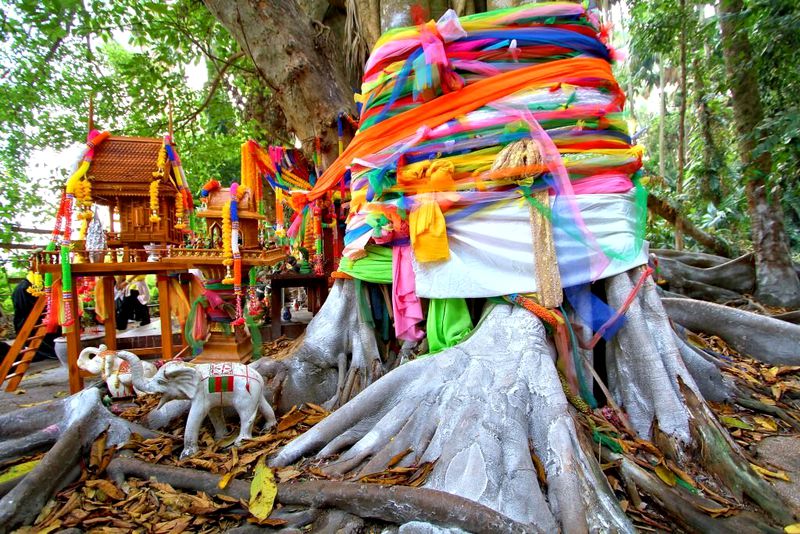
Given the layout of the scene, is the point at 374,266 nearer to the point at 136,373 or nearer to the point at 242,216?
the point at 242,216

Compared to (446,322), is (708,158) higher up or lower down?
higher up

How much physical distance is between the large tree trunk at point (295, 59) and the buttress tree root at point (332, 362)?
2241mm

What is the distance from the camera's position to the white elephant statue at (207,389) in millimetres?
2818

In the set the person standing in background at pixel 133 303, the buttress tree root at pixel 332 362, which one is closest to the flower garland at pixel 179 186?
the buttress tree root at pixel 332 362

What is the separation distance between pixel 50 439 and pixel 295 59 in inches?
161

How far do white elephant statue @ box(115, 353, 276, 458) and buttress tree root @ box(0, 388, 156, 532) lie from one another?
1.00 feet

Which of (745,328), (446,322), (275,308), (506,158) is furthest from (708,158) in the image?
(275,308)

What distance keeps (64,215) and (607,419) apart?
489 cm

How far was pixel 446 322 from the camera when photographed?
3.05 metres

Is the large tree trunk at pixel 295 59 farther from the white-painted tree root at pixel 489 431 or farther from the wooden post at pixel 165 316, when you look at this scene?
the white-painted tree root at pixel 489 431

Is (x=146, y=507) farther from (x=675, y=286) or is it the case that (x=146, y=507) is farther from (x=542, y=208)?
(x=675, y=286)

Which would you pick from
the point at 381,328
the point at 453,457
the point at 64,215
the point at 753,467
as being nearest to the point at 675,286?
the point at 753,467

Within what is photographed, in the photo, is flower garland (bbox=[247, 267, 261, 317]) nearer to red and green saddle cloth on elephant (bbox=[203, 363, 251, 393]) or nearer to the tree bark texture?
red and green saddle cloth on elephant (bbox=[203, 363, 251, 393])

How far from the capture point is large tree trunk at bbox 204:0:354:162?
4605 millimetres
